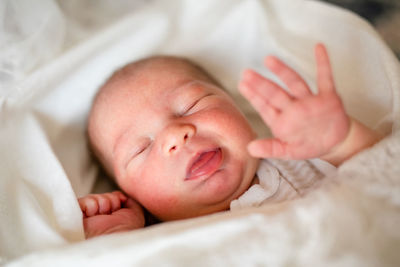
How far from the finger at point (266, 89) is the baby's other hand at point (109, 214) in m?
0.43

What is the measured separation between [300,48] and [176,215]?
613 millimetres

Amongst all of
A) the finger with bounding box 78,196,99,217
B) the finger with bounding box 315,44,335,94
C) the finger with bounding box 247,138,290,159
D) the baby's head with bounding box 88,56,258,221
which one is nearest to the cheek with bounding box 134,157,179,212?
the baby's head with bounding box 88,56,258,221

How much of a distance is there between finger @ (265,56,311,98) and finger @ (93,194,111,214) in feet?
1.67

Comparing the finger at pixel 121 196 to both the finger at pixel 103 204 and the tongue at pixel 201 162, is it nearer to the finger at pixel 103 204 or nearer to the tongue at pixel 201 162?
the finger at pixel 103 204

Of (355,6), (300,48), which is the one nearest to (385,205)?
(300,48)

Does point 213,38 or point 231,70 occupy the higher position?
point 213,38

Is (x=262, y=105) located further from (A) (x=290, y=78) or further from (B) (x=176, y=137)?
(B) (x=176, y=137)

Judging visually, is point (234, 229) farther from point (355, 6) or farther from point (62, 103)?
point (355, 6)

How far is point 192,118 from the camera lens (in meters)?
0.93

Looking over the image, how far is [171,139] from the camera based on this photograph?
875 mm

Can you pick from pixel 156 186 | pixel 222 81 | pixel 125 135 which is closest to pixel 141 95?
pixel 125 135

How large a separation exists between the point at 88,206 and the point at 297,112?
533 mm

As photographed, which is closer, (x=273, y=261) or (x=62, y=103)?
(x=273, y=261)

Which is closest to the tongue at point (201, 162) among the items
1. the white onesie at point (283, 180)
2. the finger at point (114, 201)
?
the white onesie at point (283, 180)
